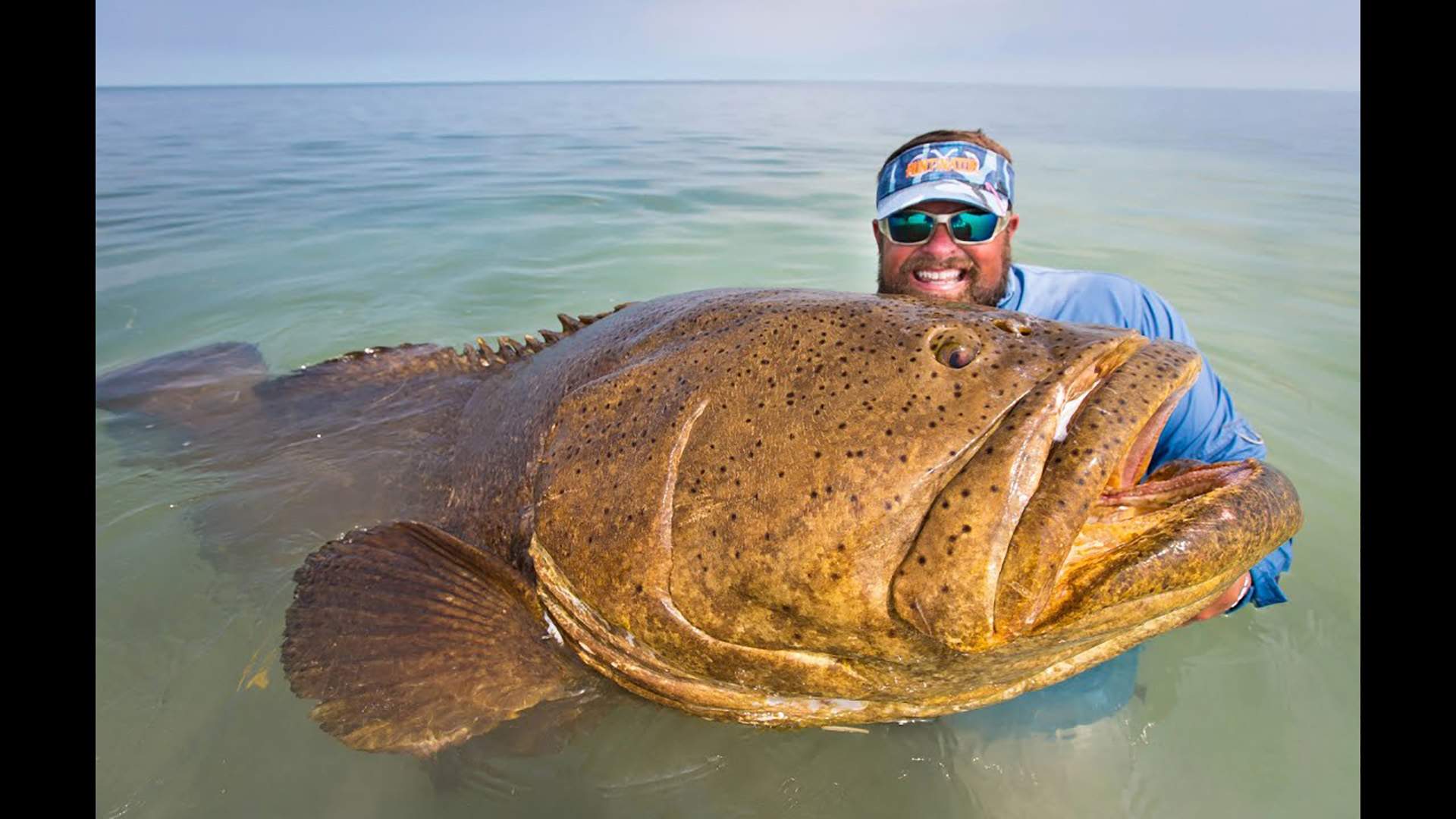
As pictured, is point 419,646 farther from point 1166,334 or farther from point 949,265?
point 1166,334

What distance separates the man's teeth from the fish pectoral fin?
219cm

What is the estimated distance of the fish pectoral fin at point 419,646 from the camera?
220 cm

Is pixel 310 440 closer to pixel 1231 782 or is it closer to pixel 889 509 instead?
pixel 889 509

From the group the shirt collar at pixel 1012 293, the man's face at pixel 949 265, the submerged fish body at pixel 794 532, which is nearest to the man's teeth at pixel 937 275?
the man's face at pixel 949 265

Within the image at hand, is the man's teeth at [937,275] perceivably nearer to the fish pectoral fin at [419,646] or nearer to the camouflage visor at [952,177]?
the camouflage visor at [952,177]

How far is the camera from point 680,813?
2.49 metres

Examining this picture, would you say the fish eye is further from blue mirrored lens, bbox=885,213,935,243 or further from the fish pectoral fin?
blue mirrored lens, bbox=885,213,935,243

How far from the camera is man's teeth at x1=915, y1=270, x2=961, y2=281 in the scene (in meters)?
3.34

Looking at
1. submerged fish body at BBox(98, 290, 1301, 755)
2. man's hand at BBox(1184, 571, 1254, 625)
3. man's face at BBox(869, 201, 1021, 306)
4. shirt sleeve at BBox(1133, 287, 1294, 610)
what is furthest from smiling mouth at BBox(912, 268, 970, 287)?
man's hand at BBox(1184, 571, 1254, 625)

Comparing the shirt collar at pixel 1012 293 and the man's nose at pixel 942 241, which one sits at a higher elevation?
the man's nose at pixel 942 241

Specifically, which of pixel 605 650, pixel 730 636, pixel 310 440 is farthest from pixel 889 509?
pixel 310 440

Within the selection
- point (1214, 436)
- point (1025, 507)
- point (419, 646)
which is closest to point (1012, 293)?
point (1214, 436)

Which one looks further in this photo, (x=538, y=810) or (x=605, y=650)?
(x=538, y=810)
